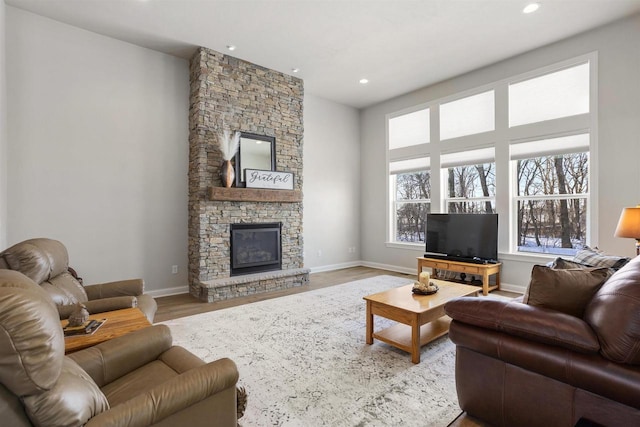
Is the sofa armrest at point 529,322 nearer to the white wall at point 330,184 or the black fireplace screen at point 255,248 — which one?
the black fireplace screen at point 255,248

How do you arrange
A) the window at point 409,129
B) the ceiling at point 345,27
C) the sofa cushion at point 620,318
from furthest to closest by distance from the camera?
the window at point 409,129 < the ceiling at point 345,27 < the sofa cushion at point 620,318

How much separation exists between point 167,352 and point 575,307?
7.03 ft

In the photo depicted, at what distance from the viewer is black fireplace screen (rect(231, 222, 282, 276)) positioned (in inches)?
190

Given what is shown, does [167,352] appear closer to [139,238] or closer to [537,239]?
[139,238]

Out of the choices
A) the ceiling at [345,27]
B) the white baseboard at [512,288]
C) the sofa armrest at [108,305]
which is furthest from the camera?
the white baseboard at [512,288]

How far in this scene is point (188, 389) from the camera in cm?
118

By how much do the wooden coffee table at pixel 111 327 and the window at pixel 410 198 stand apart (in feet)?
16.8

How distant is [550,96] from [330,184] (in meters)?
3.86

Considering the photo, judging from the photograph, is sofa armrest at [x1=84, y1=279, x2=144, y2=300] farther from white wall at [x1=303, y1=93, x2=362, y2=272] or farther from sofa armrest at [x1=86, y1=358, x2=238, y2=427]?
white wall at [x1=303, y1=93, x2=362, y2=272]

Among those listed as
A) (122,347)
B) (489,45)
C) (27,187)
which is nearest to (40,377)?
(122,347)

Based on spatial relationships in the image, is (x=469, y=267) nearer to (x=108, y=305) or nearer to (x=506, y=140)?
(x=506, y=140)

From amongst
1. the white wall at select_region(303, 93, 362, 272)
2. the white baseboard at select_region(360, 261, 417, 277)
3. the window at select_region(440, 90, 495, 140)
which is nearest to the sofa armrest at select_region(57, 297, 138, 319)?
the white wall at select_region(303, 93, 362, 272)

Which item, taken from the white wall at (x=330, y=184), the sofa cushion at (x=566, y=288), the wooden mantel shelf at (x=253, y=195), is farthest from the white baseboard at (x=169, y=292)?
the sofa cushion at (x=566, y=288)

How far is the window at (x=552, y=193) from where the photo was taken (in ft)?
14.0
